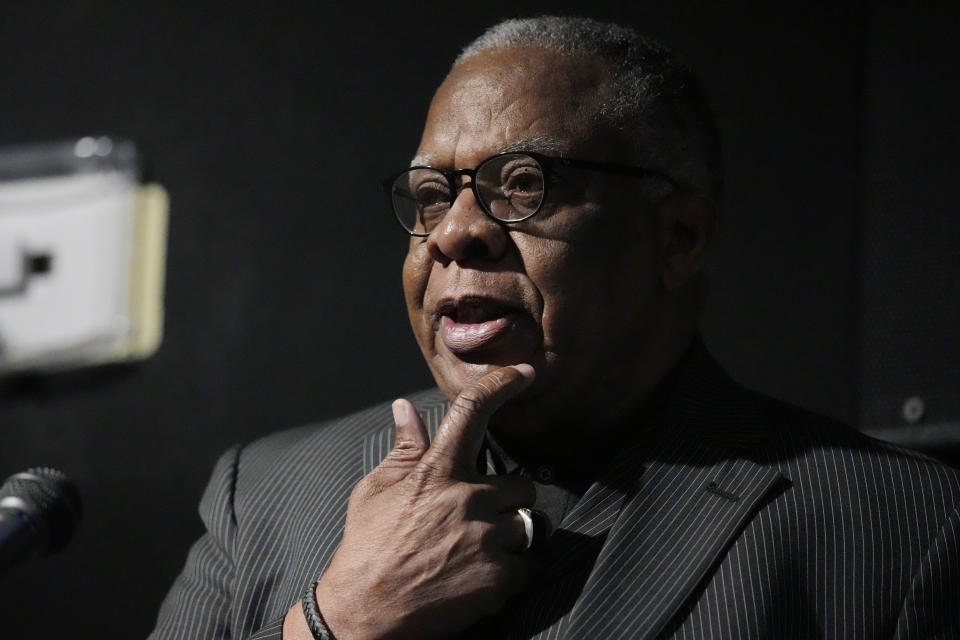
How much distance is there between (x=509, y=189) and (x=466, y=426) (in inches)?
14.9

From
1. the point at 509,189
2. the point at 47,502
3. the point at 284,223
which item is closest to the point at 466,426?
the point at 509,189

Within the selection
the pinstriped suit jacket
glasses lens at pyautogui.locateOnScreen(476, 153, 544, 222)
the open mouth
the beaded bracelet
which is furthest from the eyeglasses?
the beaded bracelet

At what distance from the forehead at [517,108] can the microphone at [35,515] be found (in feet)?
2.43

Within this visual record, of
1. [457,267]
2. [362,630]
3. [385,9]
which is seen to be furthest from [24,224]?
[362,630]

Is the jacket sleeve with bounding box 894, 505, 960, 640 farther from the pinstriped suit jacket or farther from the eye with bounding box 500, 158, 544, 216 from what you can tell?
the eye with bounding box 500, 158, 544, 216

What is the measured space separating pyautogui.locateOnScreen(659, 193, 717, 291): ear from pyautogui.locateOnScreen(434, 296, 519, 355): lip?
31 cm

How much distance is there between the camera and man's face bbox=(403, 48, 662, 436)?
1.57m

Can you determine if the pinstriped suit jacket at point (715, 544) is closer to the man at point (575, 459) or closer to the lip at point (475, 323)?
the man at point (575, 459)

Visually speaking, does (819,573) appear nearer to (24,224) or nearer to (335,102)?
(335,102)

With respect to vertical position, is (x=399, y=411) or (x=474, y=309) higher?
(x=474, y=309)

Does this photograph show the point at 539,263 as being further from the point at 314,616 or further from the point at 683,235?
the point at 314,616

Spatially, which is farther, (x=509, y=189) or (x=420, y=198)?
(x=420, y=198)

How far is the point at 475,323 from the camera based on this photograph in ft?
5.17

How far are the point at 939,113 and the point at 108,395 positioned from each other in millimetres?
1815
